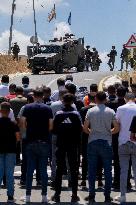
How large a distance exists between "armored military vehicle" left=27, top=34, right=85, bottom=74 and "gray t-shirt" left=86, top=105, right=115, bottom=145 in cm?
3386

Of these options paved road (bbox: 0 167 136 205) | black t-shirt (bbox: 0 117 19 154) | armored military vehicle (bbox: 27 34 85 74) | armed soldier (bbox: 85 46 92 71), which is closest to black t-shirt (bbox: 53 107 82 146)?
black t-shirt (bbox: 0 117 19 154)

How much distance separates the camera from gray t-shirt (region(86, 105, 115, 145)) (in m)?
11.6

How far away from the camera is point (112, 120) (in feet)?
38.3

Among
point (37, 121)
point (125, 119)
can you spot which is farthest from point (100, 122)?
point (37, 121)

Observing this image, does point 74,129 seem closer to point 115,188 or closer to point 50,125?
point 50,125

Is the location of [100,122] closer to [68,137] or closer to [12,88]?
[68,137]

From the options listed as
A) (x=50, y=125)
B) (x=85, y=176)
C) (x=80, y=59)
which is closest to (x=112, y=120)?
(x=50, y=125)

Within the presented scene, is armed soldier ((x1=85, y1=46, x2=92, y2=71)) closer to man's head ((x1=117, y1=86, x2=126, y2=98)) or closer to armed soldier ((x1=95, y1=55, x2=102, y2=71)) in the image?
armed soldier ((x1=95, y1=55, x2=102, y2=71))

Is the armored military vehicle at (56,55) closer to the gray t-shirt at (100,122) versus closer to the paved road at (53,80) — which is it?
the paved road at (53,80)

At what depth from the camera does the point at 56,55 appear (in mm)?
45906

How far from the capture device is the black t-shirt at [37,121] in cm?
1165

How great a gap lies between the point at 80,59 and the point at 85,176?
37746 millimetres

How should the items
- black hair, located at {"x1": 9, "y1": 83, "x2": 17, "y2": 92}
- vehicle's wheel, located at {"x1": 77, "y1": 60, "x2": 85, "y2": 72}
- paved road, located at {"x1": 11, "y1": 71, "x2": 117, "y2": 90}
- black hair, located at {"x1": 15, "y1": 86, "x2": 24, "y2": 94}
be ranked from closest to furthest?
black hair, located at {"x1": 15, "y1": 86, "x2": 24, "y2": 94}
black hair, located at {"x1": 9, "y1": 83, "x2": 17, "y2": 92}
paved road, located at {"x1": 11, "y1": 71, "x2": 117, "y2": 90}
vehicle's wheel, located at {"x1": 77, "y1": 60, "x2": 85, "y2": 72}

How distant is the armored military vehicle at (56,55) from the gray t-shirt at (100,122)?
1333 inches
